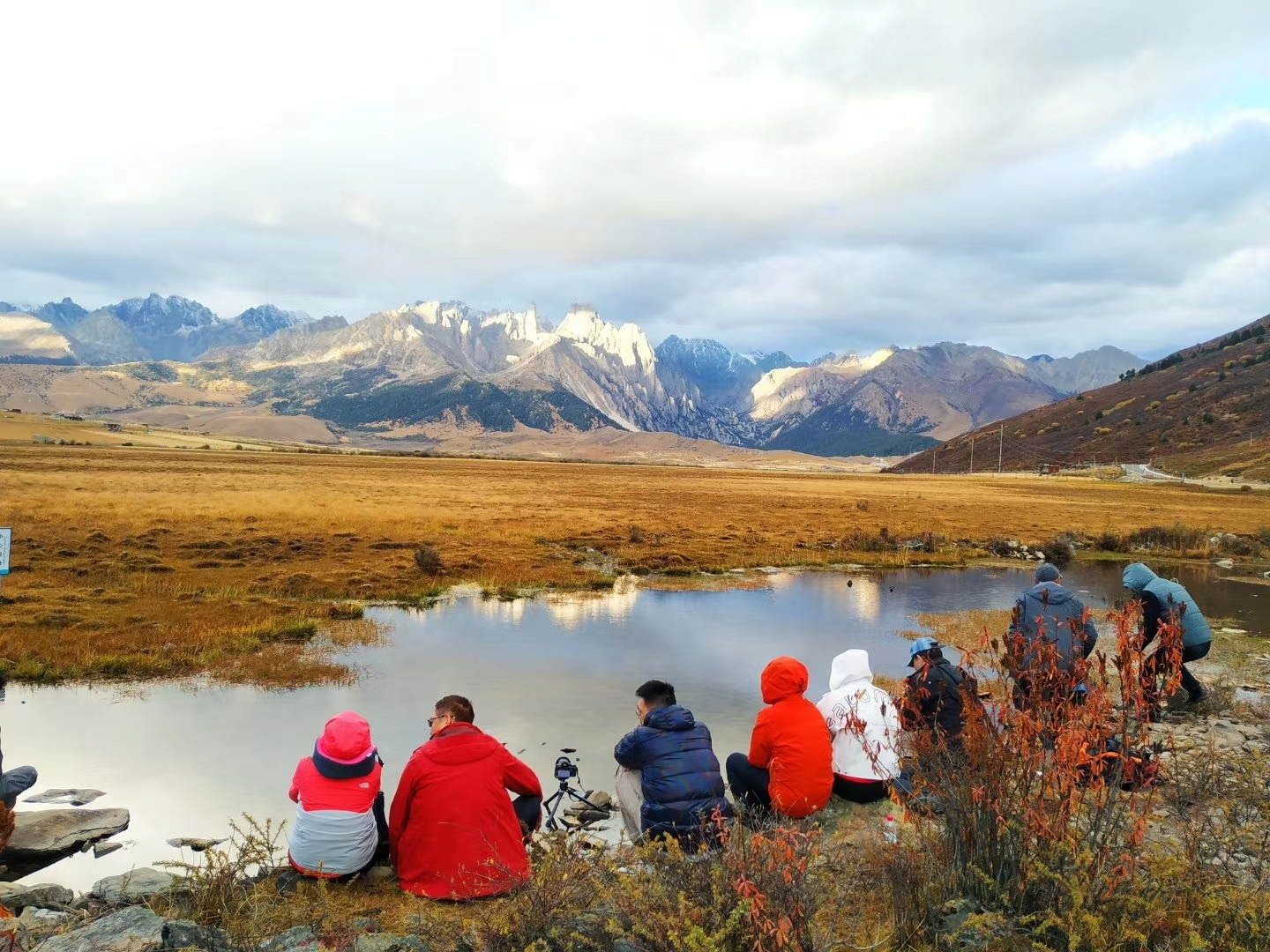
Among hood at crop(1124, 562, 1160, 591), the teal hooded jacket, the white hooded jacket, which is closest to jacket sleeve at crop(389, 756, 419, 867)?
the white hooded jacket

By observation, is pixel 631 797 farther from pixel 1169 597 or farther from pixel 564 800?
pixel 1169 597

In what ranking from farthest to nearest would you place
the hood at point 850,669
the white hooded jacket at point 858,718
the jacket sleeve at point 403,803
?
the hood at point 850,669, the white hooded jacket at point 858,718, the jacket sleeve at point 403,803

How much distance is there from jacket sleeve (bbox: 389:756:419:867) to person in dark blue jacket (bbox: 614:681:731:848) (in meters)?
2.11

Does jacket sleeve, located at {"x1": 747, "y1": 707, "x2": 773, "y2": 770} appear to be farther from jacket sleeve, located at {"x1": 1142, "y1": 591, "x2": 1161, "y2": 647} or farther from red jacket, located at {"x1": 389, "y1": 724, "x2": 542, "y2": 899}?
jacket sleeve, located at {"x1": 1142, "y1": 591, "x2": 1161, "y2": 647}

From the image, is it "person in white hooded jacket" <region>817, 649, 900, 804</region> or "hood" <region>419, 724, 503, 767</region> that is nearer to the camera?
"hood" <region>419, 724, 503, 767</region>

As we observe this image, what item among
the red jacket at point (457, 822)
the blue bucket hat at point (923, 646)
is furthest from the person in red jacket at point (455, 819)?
the blue bucket hat at point (923, 646)

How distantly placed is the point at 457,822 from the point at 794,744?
3630 mm

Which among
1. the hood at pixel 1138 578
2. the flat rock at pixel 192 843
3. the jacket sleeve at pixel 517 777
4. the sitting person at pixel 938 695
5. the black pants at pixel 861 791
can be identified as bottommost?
the flat rock at pixel 192 843

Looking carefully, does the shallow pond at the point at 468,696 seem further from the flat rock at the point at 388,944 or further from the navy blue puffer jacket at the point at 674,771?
the flat rock at the point at 388,944

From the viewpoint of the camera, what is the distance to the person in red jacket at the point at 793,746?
8.17 metres

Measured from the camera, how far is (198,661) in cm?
1628

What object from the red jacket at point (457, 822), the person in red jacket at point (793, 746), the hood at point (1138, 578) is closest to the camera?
the red jacket at point (457, 822)

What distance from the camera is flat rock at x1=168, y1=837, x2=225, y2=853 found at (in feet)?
29.3

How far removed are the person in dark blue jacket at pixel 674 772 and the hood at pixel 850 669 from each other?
210cm
